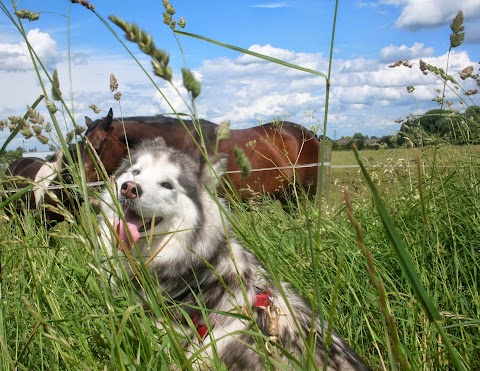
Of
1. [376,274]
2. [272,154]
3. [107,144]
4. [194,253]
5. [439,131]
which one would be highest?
[439,131]

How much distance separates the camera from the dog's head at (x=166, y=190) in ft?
9.20

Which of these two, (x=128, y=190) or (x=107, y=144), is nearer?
(x=128, y=190)

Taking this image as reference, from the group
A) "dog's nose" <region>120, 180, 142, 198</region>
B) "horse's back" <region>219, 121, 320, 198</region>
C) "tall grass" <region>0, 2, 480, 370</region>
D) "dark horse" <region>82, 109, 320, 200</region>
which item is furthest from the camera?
"horse's back" <region>219, 121, 320, 198</region>

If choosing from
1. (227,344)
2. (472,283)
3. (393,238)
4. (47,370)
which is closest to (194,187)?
(227,344)

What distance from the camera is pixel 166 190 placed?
2.87 m

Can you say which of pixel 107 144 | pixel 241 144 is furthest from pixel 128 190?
pixel 241 144

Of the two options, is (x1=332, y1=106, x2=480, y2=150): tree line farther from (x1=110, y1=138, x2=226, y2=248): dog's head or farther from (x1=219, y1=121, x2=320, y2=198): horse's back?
(x1=219, y1=121, x2=320, y2=198): horse's back

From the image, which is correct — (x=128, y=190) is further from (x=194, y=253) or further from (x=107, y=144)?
(x=107, y=144)

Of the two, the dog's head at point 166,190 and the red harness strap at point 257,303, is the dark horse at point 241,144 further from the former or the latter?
the red harness strap at point 257,303

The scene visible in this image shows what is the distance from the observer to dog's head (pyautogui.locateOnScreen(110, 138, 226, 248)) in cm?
280

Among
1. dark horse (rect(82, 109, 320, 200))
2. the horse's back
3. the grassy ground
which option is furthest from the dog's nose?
the horse's back

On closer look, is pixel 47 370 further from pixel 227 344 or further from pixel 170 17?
pixel 170 17

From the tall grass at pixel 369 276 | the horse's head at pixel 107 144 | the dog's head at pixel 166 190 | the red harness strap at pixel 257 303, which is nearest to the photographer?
the red harness strap at pixel 257 303

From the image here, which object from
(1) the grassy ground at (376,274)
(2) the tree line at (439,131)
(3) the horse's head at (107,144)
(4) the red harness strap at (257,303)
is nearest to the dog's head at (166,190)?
(1) the grassy ground at (376,274)
